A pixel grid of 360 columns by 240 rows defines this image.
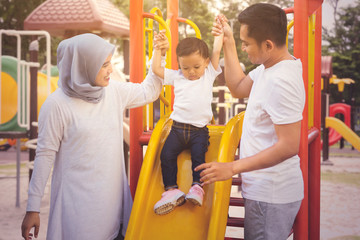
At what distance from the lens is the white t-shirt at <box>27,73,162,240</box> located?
1.86 metres

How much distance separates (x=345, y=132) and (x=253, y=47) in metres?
7.36

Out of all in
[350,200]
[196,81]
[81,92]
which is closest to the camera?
[81,92]

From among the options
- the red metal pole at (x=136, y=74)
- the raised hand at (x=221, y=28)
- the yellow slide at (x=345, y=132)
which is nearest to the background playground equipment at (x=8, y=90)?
the red metal pole at (x=136, y=74)

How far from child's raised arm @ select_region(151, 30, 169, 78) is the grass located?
4.76 meters

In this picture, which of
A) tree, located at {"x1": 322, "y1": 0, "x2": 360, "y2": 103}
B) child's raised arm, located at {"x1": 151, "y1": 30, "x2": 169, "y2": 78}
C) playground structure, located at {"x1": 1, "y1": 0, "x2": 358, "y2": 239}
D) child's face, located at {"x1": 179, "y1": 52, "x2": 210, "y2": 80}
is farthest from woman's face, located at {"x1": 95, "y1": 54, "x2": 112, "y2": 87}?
tree, located at {"x1": 322, "y1": 0, "x2": 360, "y2": 103}

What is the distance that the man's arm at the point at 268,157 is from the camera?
1.54 m

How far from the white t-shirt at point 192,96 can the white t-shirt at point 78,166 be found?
1.58 ft

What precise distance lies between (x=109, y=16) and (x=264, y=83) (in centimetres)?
612

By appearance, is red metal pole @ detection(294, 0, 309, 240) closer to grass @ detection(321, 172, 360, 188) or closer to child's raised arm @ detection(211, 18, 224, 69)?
child's raised arm @ detection(211, 18, 224, 69)

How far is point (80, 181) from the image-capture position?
195cm

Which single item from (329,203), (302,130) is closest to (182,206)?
(302,130)

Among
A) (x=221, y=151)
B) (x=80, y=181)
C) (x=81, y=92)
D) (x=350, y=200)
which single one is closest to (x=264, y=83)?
(x=221, y=151)

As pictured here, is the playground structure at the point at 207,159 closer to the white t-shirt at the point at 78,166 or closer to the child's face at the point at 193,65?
the white t-shirt at the point at 78,166

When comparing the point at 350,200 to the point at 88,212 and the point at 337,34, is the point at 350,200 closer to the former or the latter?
the point at 88,212
